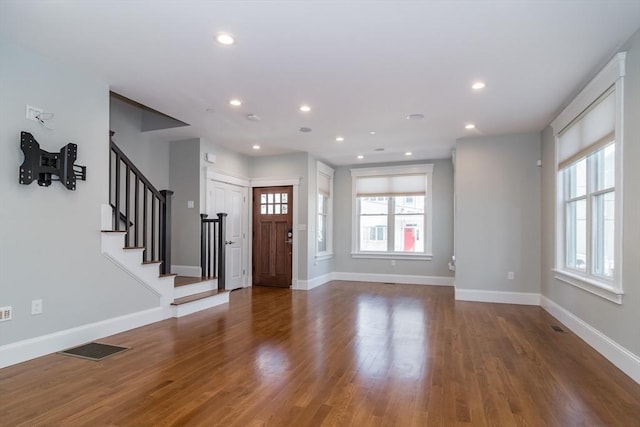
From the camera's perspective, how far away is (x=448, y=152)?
23.4ft

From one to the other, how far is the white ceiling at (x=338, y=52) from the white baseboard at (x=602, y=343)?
2547mm

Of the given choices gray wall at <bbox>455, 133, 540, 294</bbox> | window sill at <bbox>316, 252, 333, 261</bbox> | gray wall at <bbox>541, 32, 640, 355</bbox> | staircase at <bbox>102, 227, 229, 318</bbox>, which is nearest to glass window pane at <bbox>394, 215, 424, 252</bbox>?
window sill at <bbox>316, 252, 333, 261</bbox>

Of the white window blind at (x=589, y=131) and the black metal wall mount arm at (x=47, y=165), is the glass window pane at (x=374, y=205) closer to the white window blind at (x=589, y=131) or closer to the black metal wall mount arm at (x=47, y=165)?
the white window blind at (x=589, y=131)

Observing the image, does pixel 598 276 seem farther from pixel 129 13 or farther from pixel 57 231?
pixel 57 231

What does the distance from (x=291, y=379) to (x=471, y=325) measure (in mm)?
2662

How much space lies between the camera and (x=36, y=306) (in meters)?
3.23

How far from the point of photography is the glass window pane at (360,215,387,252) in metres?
8.28

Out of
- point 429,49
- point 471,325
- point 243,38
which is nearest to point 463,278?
point 471,325

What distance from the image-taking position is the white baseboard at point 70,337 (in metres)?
3.05

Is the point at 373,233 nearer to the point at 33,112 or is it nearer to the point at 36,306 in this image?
the point at 36,306

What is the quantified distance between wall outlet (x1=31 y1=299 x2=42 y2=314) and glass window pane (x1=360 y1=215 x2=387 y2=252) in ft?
20.3

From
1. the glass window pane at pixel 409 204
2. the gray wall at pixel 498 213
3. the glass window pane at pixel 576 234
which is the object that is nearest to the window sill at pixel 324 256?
the glass window pane at pixel 409 204

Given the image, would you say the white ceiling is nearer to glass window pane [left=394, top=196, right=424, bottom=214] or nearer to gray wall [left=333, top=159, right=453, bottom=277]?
gray wall [left=333, top=159, right=453, bottom=277]

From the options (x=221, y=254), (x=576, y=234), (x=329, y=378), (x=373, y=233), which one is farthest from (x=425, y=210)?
(x=329, y=378)
